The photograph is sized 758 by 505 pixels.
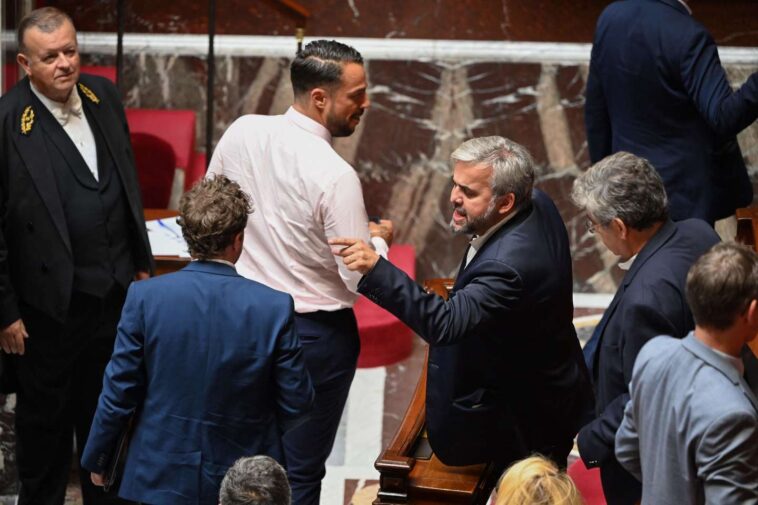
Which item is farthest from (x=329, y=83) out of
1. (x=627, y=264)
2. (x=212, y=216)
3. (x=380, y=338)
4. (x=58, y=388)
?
(x=380, y=338)

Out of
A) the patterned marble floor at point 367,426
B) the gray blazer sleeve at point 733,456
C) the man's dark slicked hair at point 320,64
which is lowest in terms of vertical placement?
the patterned marble floor at point 367,426

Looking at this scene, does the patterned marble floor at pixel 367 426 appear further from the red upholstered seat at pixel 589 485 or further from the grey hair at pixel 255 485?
the grey hair at pixel 255 485

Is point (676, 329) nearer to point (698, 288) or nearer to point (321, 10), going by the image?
point (698, 288)

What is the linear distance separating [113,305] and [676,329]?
206 centimetres

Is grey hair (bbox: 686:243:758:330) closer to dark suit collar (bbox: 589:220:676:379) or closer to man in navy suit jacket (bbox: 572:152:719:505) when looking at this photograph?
man in navy suit jacket (bbox: 572:152:719:505)

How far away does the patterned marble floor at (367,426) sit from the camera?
4922 mm

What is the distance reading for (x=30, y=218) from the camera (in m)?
4.28

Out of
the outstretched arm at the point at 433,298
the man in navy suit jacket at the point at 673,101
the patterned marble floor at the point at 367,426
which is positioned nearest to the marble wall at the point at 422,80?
the patterned marble floor at the point at 367,426

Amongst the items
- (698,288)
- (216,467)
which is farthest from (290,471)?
(698,288)

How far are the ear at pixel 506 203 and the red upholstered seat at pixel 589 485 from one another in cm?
90

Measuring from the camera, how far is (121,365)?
338cm

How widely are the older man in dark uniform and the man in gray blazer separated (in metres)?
2.15

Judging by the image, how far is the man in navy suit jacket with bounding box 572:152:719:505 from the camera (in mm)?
3389

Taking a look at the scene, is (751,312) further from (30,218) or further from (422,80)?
(422,80)
